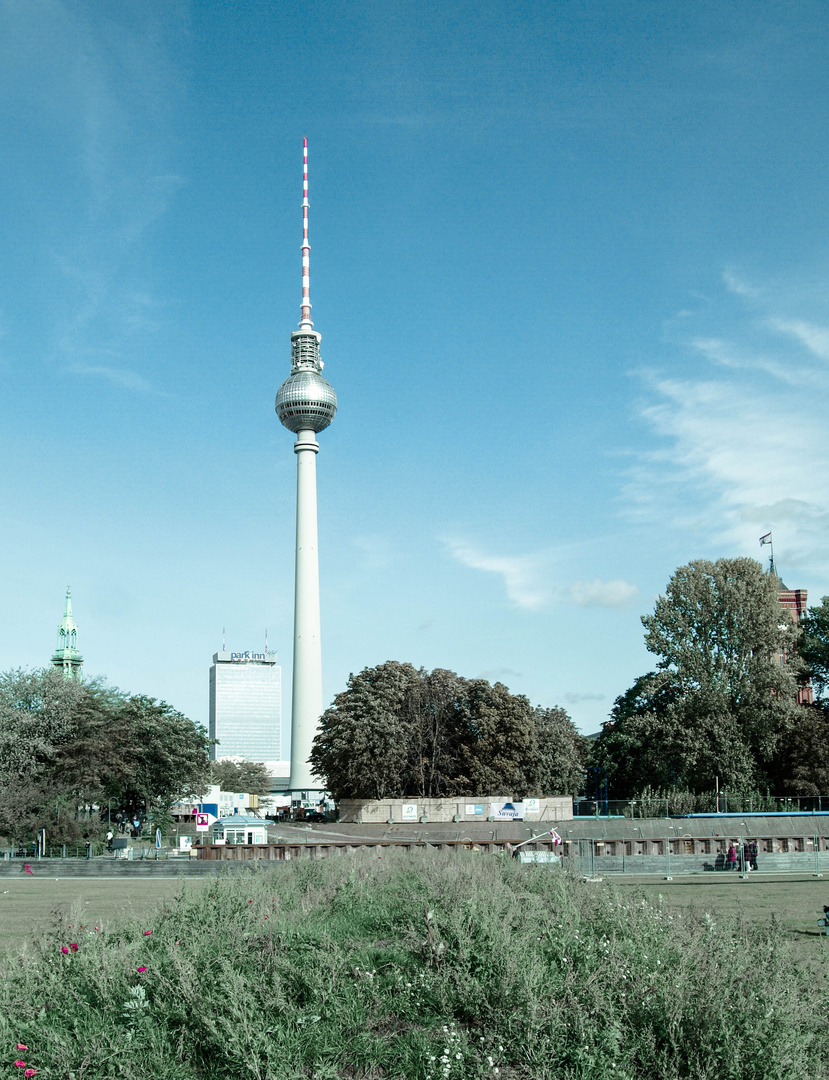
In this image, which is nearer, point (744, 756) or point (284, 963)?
point (284, 963)

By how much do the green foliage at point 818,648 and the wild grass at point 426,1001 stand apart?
6021 cm

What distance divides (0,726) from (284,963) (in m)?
52.6

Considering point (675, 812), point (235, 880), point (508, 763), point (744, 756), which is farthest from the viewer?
point (508, 763)

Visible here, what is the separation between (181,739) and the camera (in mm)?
61719

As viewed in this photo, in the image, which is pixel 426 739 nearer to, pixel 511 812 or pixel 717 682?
pixel 511 812

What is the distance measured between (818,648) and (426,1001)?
62.2 m

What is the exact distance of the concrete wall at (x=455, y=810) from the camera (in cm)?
5581

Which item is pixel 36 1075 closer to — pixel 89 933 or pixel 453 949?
pixel 89 933

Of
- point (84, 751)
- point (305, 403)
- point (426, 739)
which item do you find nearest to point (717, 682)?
point (426, 739)

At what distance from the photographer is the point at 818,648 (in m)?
64.9

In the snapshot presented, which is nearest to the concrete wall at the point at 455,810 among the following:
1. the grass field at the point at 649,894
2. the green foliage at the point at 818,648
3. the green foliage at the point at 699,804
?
the green foliage at the point at 699,804

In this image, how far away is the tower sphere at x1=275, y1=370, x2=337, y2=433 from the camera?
12050 centimetres

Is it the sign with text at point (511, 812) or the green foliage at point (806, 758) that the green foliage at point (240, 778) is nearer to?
the sign with text at point (511, 812)

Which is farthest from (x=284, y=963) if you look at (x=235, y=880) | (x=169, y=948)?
(x=235, y=880)
